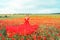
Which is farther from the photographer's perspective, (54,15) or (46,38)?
(54,15)

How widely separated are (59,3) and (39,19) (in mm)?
385

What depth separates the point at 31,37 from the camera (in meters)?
1.73

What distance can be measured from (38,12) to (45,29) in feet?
0.95

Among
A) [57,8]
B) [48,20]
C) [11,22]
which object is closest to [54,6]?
[57,8]

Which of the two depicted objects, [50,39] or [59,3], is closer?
[50,39]

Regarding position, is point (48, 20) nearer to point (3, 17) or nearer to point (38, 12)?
point (38, 12)

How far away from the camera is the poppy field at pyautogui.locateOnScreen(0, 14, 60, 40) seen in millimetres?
1743

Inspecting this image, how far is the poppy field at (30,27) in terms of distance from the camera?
1.74 metres

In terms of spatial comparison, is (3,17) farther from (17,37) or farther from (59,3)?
(59,3)

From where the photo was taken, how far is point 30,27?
1.80 m

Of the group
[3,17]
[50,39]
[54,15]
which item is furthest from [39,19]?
[3,17]

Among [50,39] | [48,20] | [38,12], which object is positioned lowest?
[50,39]

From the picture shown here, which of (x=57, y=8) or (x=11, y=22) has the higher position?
(x=57, y=8)

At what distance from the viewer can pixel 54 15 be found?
1867mm
